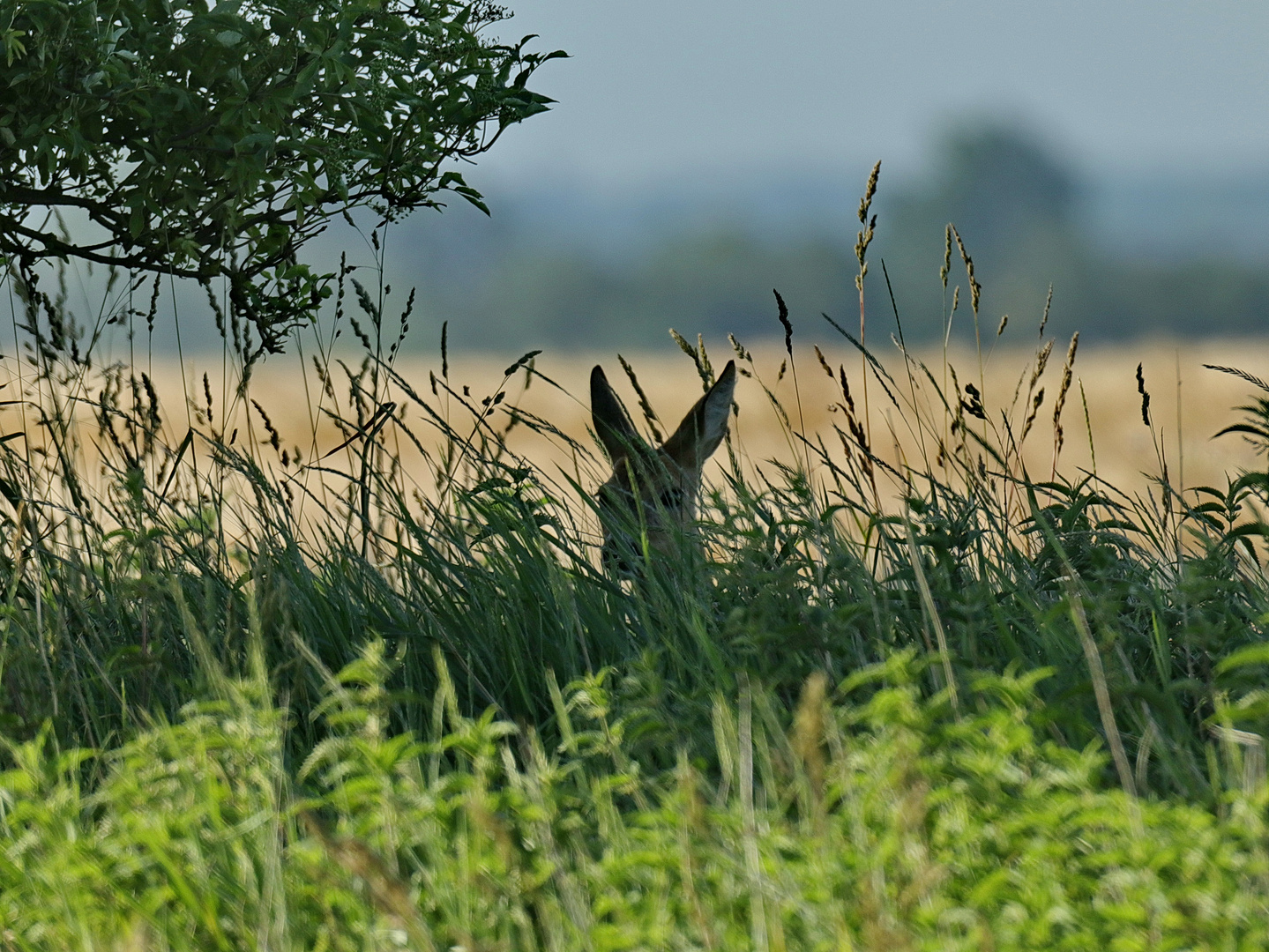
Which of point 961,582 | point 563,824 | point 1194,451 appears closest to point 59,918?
point 563,824

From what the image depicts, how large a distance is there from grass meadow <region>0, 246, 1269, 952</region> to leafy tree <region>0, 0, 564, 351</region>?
0.41 metres

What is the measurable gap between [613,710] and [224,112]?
218 cm

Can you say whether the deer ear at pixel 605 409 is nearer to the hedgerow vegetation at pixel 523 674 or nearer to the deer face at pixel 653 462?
the deer face at pixel 653 462

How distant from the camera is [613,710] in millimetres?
2672

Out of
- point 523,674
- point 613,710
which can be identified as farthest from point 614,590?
point 613,710

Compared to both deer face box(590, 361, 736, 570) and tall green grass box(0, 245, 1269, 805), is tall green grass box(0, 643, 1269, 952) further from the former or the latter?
deer face box(590, 361, 736, 570)

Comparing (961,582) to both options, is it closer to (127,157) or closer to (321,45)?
(321,45)

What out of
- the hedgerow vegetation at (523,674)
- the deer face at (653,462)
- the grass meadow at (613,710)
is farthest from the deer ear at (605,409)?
the hedgerow vegetation at (523,674)

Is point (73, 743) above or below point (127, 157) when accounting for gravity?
below

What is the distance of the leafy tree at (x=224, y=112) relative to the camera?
11.9 feet

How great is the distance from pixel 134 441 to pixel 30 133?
0.99 m

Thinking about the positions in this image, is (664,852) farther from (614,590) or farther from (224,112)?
(224,112)

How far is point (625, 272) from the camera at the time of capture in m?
94.4

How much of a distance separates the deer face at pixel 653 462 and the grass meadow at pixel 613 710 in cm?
12
